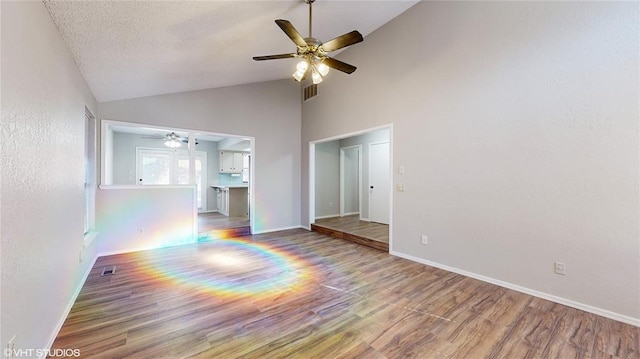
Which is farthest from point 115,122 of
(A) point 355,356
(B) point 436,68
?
(B) point 436,68

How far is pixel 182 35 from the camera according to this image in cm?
252

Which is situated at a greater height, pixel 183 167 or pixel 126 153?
pixel 126 153

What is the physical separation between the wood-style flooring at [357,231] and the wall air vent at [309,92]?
9.86 feet

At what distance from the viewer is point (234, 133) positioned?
517cm

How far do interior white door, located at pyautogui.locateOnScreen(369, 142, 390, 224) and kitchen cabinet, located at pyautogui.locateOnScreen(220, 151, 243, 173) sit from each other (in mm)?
4393

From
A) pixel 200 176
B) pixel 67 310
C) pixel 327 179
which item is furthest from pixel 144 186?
pixel 327 179

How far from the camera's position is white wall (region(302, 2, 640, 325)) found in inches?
87.1

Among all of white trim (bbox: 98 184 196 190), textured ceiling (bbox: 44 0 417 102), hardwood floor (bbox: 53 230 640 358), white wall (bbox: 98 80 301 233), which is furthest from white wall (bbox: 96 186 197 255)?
textured ceiling (bbox: 44 0 417 102)

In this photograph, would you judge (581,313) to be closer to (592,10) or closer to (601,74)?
(601,74)

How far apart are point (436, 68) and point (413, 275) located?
2858 millimetres

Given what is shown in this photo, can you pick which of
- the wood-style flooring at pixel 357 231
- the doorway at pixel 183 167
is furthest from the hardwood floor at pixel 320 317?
the doorway at pixel 183 167

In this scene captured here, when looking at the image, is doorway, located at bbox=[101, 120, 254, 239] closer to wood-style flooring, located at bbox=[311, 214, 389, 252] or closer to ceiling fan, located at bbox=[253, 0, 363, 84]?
wood-style flooring, located at bbox=[311, 214, 389, 252]

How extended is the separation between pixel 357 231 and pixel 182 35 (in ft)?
14.1

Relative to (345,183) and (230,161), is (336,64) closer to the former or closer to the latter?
(345,183)
